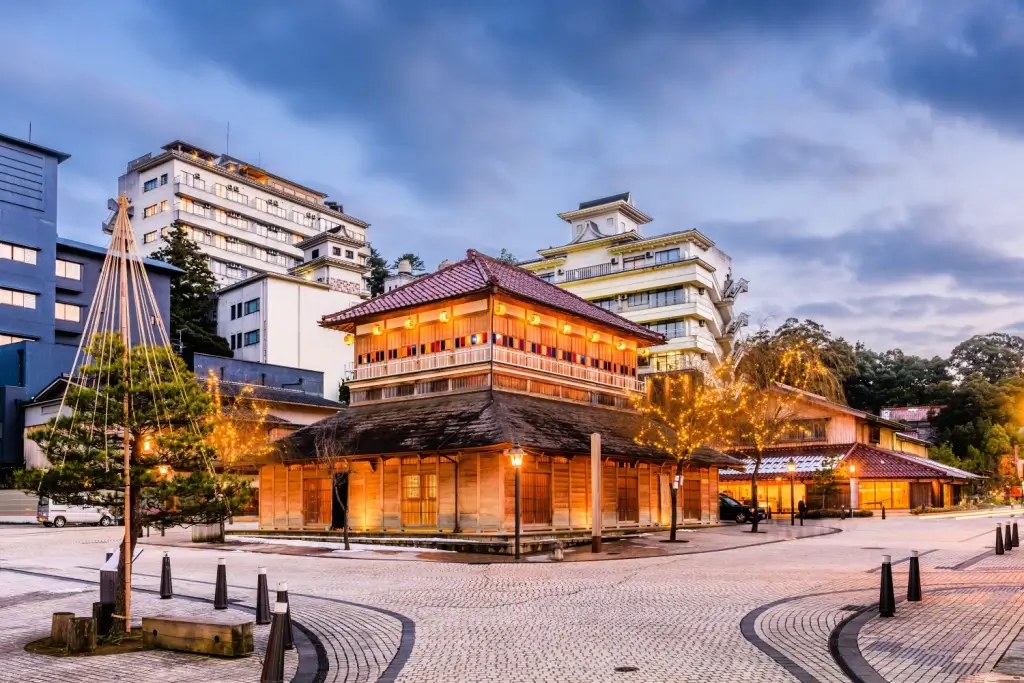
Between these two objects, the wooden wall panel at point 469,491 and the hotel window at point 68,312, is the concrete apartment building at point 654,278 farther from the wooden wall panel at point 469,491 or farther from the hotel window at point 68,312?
the wooden wall panel at point 469,491

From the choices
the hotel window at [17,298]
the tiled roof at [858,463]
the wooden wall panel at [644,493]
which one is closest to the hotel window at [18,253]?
the hotel window at [17,298]

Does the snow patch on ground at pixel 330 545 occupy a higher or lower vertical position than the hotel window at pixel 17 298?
lower

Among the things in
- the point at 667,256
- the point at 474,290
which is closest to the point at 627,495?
the point at 474,290

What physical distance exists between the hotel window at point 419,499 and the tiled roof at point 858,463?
31.8 metres

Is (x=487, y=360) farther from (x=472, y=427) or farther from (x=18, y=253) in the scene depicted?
(x=18, y=253)

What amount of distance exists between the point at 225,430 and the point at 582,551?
1757 centimetres

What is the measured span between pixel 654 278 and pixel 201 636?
212ft

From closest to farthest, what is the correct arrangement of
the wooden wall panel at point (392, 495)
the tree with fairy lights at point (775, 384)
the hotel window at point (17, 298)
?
1. the wooden wall panel at point (392, 495)
2. the tree with fairy lights at point (775, 384)
3. the hotel window at point (17, 298)

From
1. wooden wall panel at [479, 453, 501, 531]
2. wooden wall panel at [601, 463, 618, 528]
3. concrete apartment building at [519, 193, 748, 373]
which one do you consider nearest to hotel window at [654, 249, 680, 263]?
concrete apartment building at [519, 193, 748, 373]

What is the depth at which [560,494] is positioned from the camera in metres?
32.1

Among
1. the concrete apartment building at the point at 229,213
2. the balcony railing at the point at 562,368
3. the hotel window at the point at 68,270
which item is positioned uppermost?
the concrete apartment building at the point at 229,213

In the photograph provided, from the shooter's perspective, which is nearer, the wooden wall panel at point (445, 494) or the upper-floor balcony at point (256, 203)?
the wooden wall panel at point (445, 494)

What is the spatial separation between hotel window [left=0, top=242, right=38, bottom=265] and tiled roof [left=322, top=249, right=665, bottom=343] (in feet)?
90.8

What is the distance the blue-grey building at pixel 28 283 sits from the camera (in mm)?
52125
